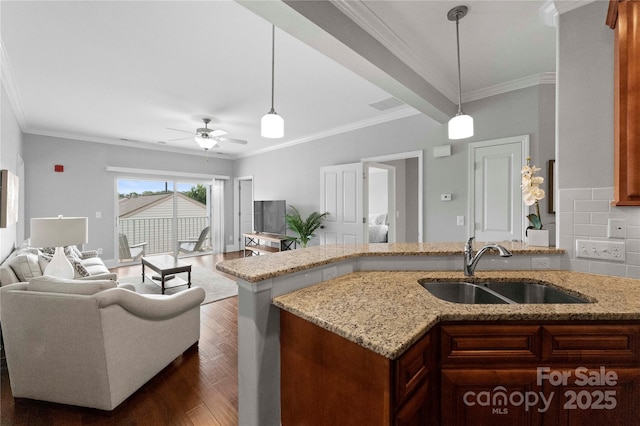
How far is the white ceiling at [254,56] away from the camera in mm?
1984

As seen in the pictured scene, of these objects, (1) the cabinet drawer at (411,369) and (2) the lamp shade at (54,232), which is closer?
(1) the cabinet drawer at (411,369)

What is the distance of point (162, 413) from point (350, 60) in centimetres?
277

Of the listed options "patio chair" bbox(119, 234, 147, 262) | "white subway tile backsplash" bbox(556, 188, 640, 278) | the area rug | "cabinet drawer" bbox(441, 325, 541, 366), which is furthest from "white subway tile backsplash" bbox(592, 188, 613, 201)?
"patio chair" bbox(119, 234, 147, 262)

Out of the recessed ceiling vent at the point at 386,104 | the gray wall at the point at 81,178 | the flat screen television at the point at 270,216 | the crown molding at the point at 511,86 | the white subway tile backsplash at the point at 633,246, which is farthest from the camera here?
the flat screen television at the point at 270,216

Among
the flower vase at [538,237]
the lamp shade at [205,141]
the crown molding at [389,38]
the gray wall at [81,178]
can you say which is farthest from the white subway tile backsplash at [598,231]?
the gray wall at [81,178]

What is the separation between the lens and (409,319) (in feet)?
3.50

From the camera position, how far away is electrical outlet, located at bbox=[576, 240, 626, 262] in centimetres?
162

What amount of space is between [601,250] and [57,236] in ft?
14.4

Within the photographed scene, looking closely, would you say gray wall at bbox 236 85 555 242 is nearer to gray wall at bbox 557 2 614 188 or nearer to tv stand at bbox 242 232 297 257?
tv stand at bbox 242 232 297 257

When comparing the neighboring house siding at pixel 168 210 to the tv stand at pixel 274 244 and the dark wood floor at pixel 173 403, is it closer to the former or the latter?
the tv stand at pixel 274 244

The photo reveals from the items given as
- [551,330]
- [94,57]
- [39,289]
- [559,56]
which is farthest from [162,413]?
[559,56]

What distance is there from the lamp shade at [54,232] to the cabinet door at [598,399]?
3805 mm

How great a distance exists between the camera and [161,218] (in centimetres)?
660

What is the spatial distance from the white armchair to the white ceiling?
1993 mm
